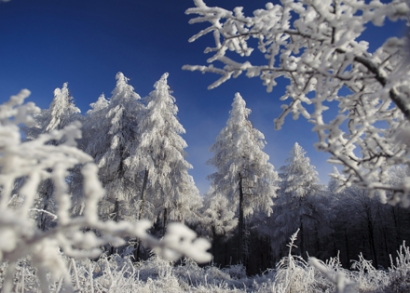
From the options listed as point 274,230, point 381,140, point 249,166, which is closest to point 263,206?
point 249,166

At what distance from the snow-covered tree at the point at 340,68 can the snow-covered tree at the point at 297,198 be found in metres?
17.3

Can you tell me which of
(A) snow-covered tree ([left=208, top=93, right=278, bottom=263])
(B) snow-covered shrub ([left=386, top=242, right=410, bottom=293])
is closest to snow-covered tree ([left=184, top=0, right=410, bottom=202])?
(B) snow-covered shrub ([left=386, top=242, right=410, bottom=293])

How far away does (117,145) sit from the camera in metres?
12.8

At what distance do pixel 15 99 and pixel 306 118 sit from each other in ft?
6.21

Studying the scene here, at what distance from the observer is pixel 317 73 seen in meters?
1.71

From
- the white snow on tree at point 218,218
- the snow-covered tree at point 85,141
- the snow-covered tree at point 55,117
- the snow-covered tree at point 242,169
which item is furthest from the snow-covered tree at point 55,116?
the white snow on tree at point 218,218

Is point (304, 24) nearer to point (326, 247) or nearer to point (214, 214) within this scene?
point (214, 214)

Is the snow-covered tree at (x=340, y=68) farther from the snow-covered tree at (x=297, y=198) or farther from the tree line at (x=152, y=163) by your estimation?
the snow-covered tree at (x=297, y=198)

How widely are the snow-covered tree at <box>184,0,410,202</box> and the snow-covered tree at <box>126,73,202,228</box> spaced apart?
408 inches

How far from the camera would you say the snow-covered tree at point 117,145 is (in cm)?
1258

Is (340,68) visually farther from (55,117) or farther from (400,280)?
(55,117)

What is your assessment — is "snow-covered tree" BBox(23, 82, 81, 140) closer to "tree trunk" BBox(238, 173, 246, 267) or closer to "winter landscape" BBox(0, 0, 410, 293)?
Answer: "winter landscape" BBox(0, 0, 410, 293)

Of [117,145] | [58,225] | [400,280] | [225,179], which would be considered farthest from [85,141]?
[58,225]

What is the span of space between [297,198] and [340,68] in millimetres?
18804
